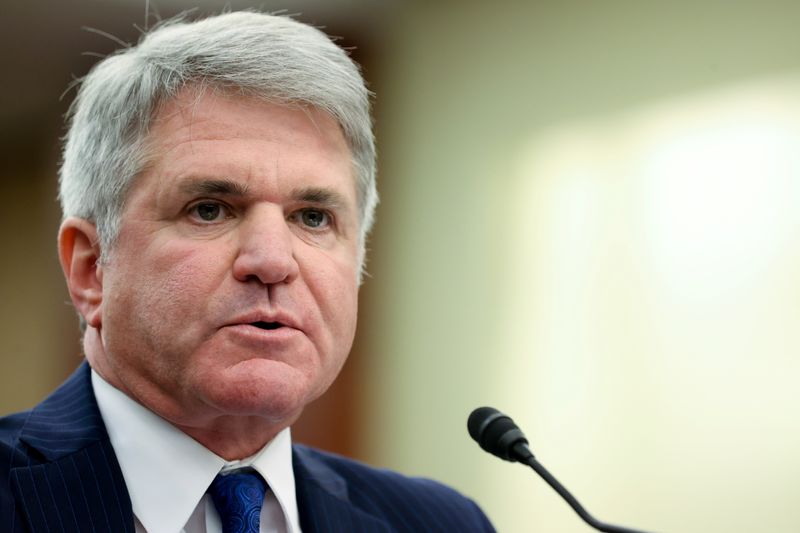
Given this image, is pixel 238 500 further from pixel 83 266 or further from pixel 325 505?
pixel 83 266

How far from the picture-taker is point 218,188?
5.28 ft

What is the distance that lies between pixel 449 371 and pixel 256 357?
328cm

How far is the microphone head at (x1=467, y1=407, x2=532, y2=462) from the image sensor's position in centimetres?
149

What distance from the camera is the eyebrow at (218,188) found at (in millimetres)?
1606

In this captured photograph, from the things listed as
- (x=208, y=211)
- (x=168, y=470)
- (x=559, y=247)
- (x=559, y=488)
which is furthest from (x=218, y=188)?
(x=559, y=247)

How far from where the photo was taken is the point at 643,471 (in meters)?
4.03

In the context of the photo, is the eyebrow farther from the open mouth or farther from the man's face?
the open mouth

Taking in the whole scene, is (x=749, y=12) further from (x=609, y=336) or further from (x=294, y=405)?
(x=294, y=405)

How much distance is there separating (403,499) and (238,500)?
419mm

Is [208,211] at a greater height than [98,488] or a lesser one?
greater

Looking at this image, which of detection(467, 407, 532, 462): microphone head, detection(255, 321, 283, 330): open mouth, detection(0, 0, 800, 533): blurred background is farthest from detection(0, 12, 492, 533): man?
detection(0, 0, 800, 533): blurred background

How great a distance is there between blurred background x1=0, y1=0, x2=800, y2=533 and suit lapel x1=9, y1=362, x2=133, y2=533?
8.95ft

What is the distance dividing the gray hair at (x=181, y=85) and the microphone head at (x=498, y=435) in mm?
536

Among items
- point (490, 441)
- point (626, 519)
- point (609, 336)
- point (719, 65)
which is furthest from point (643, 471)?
point (490, 441)
